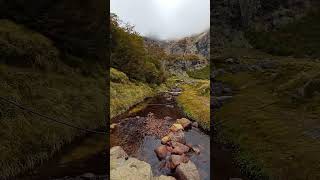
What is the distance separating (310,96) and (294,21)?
45.2 meters

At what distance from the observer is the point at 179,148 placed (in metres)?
22.1

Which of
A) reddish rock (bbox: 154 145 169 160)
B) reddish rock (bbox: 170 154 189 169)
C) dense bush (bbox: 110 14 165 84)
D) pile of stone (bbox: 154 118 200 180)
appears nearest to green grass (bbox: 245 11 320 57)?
dense bush (bbox: 110 14 165 84)

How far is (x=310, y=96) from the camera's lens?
24.9 meters

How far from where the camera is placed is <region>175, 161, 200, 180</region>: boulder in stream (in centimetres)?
1789

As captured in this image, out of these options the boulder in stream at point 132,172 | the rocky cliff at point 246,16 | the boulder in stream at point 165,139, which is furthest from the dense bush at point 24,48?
the rocky cliff at point 246,16

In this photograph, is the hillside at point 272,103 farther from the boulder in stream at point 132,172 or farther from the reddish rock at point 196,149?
the boulder in stream at point 132,172

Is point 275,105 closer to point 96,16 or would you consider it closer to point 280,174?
point 280,174

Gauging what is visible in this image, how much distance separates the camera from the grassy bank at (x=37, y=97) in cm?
1691

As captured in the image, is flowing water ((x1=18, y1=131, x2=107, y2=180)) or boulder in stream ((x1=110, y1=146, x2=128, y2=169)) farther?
boulder in stream ((x1=110, y1=146, x2=128, y2=169))

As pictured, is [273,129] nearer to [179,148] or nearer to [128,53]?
[179,148]

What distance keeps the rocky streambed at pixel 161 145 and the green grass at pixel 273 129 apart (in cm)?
203

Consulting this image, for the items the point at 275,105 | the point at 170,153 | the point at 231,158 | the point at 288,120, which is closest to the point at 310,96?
the point at 275,105

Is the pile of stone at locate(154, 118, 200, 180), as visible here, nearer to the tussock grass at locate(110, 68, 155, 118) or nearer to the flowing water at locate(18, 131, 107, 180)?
the flowing water at locate(18, 131, 107, 180)

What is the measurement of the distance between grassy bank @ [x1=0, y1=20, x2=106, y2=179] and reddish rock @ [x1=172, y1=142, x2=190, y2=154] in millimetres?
5474
